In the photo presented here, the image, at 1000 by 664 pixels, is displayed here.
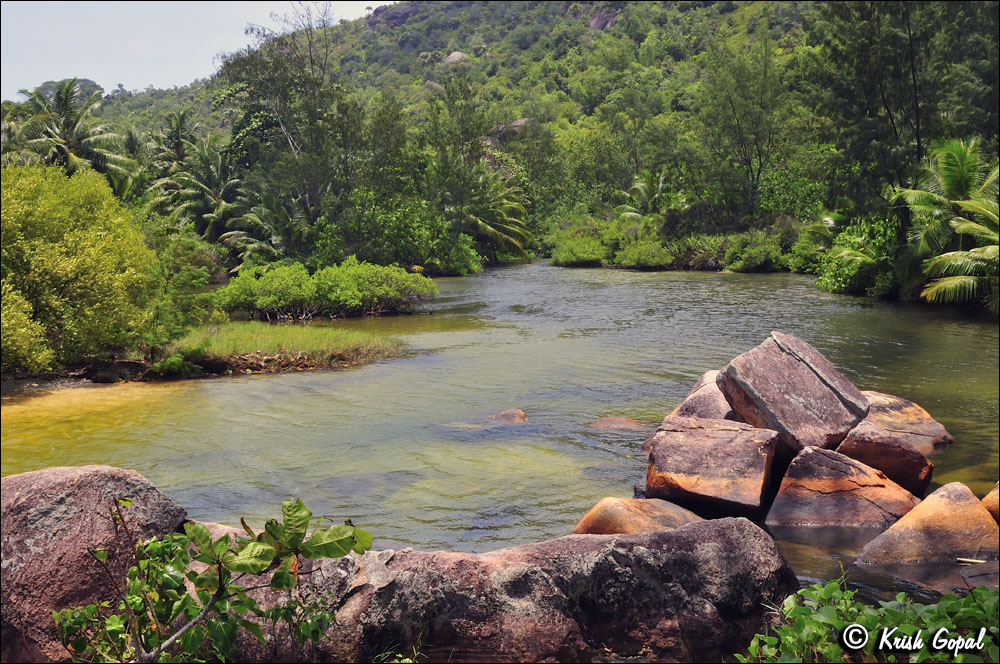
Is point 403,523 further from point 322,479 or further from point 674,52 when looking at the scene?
point 674,52

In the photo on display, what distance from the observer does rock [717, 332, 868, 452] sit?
8133 millimetres

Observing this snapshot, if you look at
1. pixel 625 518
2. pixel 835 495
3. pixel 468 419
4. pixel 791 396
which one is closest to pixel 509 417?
pixel 468 419

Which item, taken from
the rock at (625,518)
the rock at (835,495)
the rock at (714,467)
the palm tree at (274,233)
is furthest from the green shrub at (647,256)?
the rock at (625,518)

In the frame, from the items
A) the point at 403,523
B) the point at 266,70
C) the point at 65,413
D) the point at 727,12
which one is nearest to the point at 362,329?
the point at 65,413

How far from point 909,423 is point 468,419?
5725mm

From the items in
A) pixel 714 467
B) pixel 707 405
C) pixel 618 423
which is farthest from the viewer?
pixel 618 423

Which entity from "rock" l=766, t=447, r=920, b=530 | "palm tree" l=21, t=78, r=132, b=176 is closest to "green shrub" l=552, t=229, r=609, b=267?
"palm tree" l=21, t=78, r=132, b=176

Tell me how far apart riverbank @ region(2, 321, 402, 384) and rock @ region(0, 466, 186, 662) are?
9008 mm

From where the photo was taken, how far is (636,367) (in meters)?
15.2

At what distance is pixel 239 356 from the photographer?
14852mm

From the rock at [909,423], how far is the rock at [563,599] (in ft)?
17.7

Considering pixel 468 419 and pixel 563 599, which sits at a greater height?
pixel 563 599

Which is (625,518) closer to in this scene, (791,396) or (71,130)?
(791,396)

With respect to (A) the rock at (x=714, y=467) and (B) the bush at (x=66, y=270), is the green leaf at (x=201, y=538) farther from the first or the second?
(B) the bush at (x=66, y=270)
